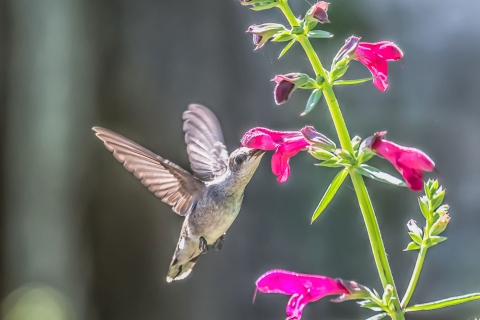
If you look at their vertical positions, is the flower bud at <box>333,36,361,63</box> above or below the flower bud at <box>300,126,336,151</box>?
above

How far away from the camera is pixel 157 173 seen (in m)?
1.50

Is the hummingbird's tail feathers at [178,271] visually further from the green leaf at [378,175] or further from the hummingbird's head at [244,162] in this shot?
the green leaf at [378,175]

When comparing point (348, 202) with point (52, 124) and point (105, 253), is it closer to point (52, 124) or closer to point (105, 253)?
point (105, 253)

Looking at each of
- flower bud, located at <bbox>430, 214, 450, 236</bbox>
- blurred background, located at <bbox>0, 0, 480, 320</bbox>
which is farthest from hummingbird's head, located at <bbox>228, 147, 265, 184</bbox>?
blurred background, located at <bbox>0, 0, 480, 320</bbox>

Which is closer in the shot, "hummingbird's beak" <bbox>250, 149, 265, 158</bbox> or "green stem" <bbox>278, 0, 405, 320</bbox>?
"green stem" <bbox>278, 0, 405, 320</bbox>

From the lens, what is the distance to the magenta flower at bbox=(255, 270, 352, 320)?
2.94 feet

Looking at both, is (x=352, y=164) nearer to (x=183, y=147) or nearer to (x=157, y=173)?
(x=157, y=173)

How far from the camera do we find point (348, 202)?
2.94 m

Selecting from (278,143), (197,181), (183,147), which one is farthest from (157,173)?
(183,147)

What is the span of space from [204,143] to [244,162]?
27cm

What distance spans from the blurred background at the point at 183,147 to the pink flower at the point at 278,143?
1.66 meters

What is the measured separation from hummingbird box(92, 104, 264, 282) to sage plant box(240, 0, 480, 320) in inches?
19.0

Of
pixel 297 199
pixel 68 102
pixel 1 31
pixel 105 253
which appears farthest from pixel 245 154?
pixel 1 31

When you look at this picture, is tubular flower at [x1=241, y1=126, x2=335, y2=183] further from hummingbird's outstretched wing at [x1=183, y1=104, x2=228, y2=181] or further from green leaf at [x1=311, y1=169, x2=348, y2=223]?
hummingbird's outstretched wing at [x1=183, y1=104, x2=228, y2=181]
